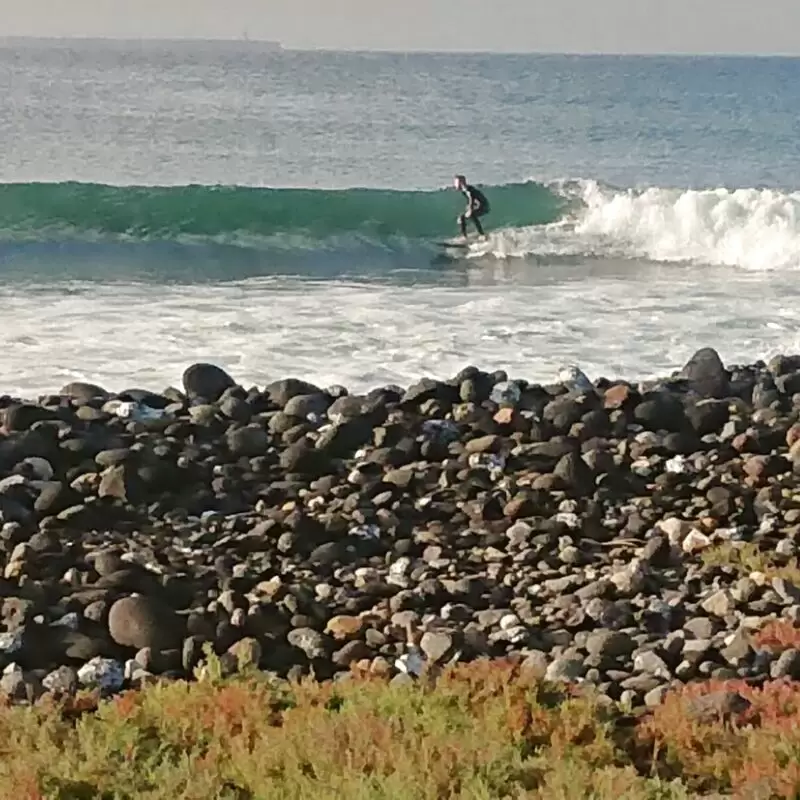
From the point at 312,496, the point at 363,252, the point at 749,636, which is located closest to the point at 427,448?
the point at 312,496

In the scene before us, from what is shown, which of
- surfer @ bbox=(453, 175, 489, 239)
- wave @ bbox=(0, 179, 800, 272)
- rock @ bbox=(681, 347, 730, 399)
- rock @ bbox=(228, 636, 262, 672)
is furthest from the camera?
surfer @ bbox=(453, 175, 489, 239)

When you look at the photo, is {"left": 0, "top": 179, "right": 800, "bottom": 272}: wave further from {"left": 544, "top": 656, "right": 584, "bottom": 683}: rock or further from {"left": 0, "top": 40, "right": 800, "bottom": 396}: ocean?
{"left": 544, "top": 656, "right": 584, "bottom": 683}: rock

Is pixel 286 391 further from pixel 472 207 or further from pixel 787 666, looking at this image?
pixel 472 207

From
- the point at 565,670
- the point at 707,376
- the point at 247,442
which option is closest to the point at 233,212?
the point at 707,376

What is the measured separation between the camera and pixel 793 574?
616 centimetres

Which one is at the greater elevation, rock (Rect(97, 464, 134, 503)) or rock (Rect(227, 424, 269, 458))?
rock (Rect(227, 424, 269, 458))

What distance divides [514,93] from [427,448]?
6302cm

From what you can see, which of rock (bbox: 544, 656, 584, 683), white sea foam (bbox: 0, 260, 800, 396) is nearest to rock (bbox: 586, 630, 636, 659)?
rock (bbox: 544, 656, 584, 683)

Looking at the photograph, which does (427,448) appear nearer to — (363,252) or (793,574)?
(793,574)

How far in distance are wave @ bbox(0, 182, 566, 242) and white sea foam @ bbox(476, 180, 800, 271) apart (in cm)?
115

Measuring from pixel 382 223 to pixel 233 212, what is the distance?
2.64 meters

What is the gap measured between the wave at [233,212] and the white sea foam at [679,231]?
115 centimetres

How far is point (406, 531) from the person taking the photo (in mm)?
7168

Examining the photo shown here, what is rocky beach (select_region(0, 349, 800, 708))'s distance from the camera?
5535 millimetres
